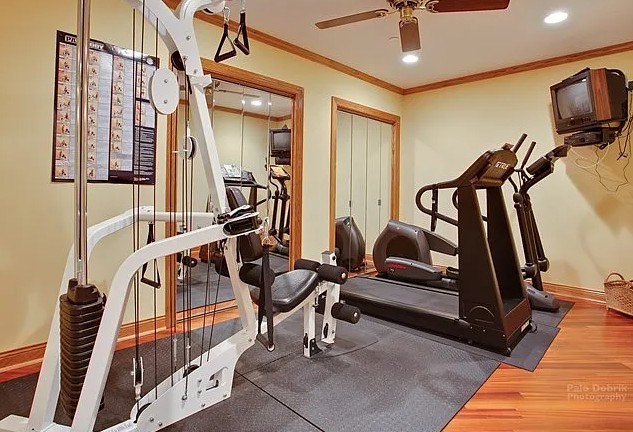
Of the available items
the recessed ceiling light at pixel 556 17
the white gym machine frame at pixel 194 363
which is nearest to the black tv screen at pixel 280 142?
the white gym machine frame at pixel 194 363

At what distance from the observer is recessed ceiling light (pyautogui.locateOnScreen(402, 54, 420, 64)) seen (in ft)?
13.3

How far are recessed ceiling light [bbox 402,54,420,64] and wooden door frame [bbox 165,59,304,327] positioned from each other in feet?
3.89

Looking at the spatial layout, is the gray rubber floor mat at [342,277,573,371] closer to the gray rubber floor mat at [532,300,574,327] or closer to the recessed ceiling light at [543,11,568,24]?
the gray rubber floor mat at [532,300,574,327]

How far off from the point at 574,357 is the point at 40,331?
338 centimetres

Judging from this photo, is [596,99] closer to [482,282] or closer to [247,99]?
[482,282]

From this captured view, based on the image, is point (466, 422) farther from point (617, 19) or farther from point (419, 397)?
point (617, 19)

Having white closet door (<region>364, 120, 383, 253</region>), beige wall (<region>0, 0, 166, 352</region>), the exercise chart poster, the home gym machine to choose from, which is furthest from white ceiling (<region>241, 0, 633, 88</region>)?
the home gym machine

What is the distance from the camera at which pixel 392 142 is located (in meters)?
5.30

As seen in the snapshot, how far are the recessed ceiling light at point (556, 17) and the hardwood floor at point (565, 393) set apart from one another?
2.50m

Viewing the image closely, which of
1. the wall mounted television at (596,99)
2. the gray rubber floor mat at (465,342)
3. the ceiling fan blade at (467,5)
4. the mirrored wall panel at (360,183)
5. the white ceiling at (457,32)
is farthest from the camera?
the mirrored wall panel at (360,183)

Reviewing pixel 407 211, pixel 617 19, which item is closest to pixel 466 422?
pixel 617 19

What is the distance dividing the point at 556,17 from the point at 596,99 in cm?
80

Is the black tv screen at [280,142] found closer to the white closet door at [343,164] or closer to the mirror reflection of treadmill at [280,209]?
the mirror reflection of treadmill at [280,209]

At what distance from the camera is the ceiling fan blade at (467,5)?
7.68ft
